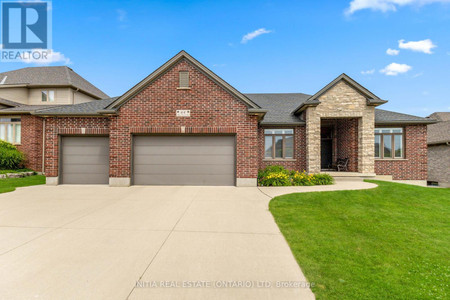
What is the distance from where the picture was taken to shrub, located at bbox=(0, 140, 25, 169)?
533 inches

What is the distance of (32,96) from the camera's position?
19500 millimetres

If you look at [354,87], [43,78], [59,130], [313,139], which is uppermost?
[43,78]

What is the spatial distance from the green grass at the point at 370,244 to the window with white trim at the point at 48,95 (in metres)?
23.3

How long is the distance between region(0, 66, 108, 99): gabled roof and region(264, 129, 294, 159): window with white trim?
19.1 meters

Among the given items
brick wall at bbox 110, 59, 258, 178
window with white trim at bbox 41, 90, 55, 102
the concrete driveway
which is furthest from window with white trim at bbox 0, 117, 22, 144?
the concrete driveway

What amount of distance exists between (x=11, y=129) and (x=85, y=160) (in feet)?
33.1

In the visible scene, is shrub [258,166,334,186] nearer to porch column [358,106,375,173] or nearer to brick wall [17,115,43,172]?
porch column [358,106,375,173]

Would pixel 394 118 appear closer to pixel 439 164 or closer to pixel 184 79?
pixel 439 164

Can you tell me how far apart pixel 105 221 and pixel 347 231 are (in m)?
5.76

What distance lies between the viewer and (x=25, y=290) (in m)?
2.58

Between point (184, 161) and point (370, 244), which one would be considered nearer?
point (370, 244)

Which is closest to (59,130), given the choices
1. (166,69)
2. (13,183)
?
(13,183)

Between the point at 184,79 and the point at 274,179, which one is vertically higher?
the point at 184,79

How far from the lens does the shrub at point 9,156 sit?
13531 millimetres
